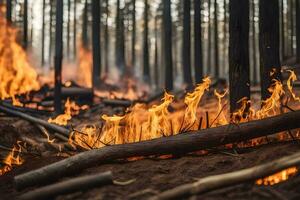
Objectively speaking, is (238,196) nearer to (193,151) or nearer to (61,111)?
(193,151)

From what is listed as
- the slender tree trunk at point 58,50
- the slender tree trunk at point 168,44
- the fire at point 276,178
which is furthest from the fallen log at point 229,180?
the slender tree trunk at point 168,44

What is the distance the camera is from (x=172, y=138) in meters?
5.89

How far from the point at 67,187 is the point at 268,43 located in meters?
5.73

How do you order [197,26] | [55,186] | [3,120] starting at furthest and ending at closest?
[197,26]
[3,120]
[55,186]

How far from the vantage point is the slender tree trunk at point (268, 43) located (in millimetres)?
8375

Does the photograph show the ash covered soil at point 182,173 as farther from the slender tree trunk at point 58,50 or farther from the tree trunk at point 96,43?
the tree trunk at point 96,43

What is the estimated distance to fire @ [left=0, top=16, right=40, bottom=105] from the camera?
16.3 m

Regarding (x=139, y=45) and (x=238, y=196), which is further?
(x=139, y=45)

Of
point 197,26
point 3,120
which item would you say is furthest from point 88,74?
point 3,120

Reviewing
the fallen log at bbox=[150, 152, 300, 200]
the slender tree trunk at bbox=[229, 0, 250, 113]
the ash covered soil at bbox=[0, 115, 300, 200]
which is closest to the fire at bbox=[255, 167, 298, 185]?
the ash covered soil at bbox=[0, 115, 300, 200]

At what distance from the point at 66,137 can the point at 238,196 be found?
656 cm

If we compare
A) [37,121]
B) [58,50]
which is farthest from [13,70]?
[37,121]

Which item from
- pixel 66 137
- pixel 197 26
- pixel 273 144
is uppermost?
pixel 197 26

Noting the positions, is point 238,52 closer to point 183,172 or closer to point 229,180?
point 183,172
